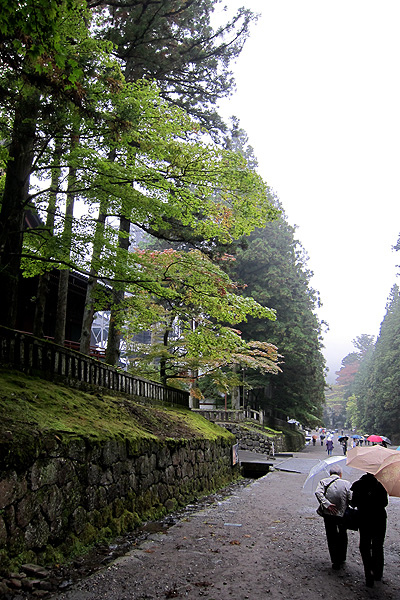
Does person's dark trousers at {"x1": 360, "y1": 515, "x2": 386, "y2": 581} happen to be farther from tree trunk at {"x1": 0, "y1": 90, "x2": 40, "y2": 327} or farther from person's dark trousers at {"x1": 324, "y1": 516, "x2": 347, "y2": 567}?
tree trunk at {"x1": 0, "y1": 90, "x2": 40, "y2": 327}

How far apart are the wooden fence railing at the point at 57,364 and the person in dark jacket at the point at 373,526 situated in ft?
15.9

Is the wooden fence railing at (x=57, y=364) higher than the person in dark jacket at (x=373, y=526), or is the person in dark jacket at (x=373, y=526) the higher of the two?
the wooden fence railing at (x=57, y=364)

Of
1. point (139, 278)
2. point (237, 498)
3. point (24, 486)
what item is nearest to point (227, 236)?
point (139, 278)

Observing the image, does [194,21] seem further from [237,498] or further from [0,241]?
[237,498]

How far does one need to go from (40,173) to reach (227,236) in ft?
19.3

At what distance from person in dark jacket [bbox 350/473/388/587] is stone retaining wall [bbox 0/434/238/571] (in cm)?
327

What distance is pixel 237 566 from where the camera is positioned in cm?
529

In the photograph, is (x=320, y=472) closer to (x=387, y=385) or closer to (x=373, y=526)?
(x=373, y=526)

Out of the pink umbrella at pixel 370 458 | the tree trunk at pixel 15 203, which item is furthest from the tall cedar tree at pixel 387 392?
the tree trunk at pixel 15 203

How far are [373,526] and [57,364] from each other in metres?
5.09

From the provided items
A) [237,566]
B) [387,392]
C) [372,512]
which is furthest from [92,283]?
[387,392]

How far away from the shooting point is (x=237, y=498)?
436 inches

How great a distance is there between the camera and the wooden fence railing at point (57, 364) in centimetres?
627

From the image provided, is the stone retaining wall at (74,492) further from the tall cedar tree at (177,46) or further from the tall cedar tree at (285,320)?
the tall cedar tree at (285,320)
